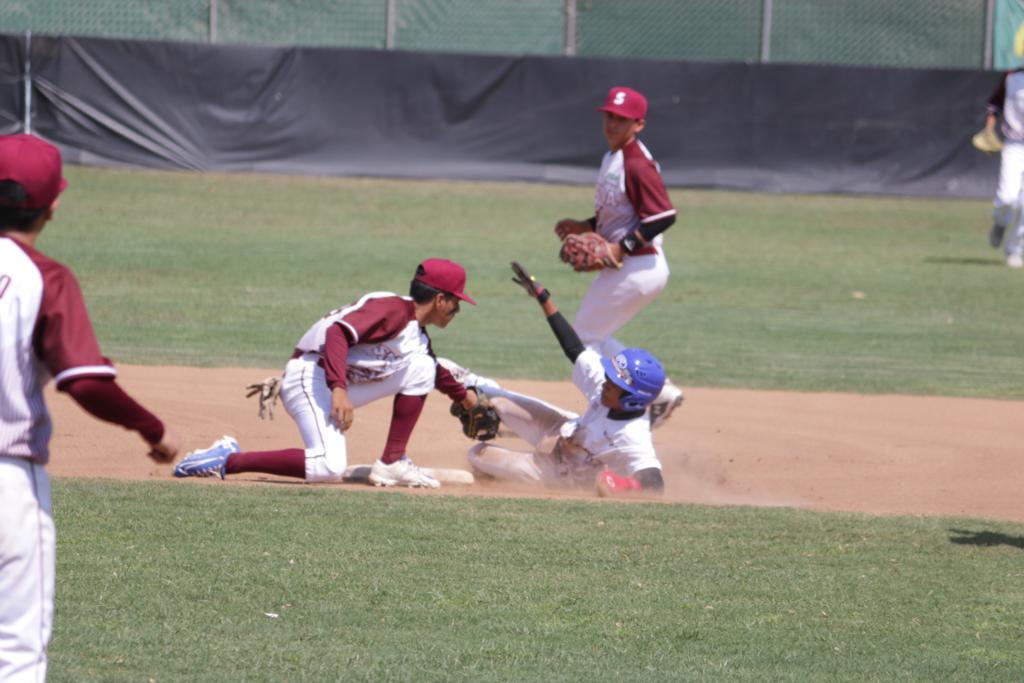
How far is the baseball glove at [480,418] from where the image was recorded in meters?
7.45

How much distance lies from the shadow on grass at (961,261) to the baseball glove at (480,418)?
1119cm

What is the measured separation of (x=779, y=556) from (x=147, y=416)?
10.5 ft

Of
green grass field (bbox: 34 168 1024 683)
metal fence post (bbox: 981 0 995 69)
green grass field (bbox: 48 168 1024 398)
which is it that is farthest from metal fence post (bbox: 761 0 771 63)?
green grass field (bbox: 34 168 1024 683)

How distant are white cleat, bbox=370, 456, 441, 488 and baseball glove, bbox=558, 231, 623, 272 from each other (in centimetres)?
153

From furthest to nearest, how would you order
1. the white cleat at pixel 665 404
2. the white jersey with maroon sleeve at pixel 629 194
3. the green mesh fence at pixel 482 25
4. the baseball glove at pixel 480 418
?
the green mesh fence at pixel 482 25 < the white cleat at pixel 665 404 < the white jersey with maroon sleeve at pixel 629 194 < the baseball glove at pixel 480 418

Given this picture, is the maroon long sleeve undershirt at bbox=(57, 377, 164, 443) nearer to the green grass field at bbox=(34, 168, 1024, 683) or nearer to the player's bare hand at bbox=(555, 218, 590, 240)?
the green grass field at bbox=(34, 168, 1024, 683)

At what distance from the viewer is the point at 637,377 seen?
7016mm

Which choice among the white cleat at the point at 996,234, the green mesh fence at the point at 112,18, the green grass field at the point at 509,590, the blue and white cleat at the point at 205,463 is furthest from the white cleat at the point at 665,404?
the green mesh fence at the point at 112,18

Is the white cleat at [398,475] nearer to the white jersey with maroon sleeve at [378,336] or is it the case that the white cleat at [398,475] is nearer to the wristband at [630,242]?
the white jersey with maroon sleeve at [378,336]

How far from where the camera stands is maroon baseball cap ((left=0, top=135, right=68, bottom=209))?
325 centimetres

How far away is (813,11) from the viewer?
2428 centimetres

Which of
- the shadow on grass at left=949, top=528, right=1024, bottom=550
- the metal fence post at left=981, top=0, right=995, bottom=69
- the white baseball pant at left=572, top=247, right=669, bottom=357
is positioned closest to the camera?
the shadow on grass at left=949, top=528, right=1024, bottom=550

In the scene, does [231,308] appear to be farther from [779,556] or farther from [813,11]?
[813,11]

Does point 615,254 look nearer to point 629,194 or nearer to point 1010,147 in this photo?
point 629,194
